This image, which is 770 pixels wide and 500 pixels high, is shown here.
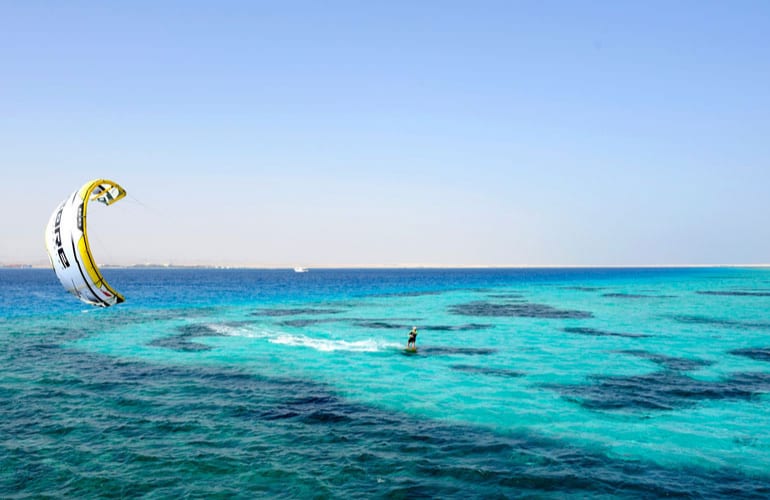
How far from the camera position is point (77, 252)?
801 inches

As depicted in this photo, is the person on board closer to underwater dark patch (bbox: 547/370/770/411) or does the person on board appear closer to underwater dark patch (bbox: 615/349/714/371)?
underwater dark patch (bbox: 547/370/770/411)

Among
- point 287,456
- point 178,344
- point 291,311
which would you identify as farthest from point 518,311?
point 287,456

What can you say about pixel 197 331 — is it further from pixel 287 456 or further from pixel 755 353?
pixel 755 353

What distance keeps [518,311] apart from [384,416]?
50.7 meters

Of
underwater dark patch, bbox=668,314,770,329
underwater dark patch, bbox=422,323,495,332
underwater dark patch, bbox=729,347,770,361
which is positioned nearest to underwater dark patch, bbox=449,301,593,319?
underwater dark patch, bbox=668,314,770,329

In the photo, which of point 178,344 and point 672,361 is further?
point 178,344

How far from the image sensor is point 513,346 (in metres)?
40.0

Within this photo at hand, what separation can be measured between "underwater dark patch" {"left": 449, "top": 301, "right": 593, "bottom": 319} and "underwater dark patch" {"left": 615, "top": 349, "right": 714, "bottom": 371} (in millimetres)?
25426

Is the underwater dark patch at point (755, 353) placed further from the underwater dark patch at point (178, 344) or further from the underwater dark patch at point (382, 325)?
the underwater dark patch at point (178, 344)

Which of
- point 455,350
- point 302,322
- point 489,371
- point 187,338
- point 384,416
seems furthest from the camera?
point 302,322

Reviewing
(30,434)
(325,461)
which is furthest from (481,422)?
(30,434)

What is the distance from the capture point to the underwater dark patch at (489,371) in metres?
29.8

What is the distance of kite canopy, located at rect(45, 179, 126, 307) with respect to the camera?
20.4 meters

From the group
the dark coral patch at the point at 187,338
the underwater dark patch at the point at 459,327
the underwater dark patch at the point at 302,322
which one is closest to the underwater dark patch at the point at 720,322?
the underwater dark patch at the point at 459,327
